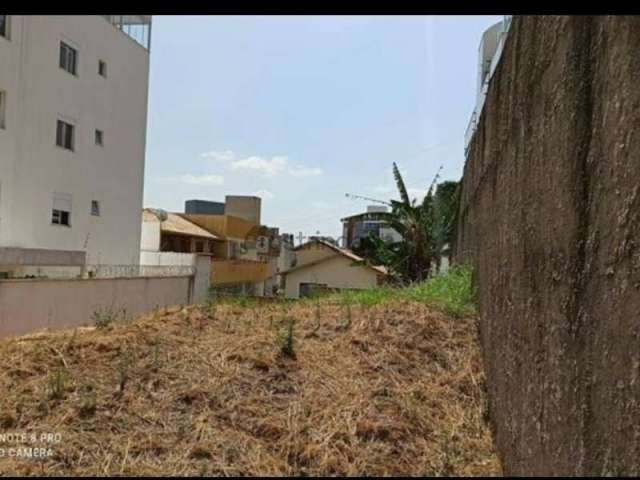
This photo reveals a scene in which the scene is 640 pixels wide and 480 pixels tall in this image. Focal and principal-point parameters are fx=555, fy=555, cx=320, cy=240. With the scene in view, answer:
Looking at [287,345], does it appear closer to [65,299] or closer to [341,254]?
[65,299]

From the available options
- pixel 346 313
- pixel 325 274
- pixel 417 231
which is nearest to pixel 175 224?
pixel 325 274

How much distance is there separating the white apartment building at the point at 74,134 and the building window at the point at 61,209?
1.1 inches

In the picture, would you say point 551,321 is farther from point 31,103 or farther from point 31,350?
point 31,103

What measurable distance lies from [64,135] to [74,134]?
39 centimetres

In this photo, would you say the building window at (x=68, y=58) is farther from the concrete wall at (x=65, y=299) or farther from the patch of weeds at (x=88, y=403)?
the patch of weeds at (x=88, y=403)

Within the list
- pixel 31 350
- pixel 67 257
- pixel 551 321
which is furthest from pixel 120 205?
pixel 551 321

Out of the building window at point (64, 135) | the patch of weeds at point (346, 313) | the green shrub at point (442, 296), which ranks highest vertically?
the building window at point (64, 135)

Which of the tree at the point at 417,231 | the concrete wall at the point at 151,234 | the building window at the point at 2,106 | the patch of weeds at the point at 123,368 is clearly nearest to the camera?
the patch of weeds at the point at 123,368

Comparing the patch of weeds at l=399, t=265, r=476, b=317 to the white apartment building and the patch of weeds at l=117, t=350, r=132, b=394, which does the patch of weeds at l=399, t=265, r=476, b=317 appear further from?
the white apartment building

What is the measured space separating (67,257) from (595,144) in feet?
49.9

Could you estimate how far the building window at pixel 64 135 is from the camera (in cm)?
1556

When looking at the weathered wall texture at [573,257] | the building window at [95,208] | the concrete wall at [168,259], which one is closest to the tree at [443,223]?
the weathered wall texture at [573,257]

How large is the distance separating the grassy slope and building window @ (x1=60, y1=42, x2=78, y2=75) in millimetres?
12625

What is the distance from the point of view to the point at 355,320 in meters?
5.09
